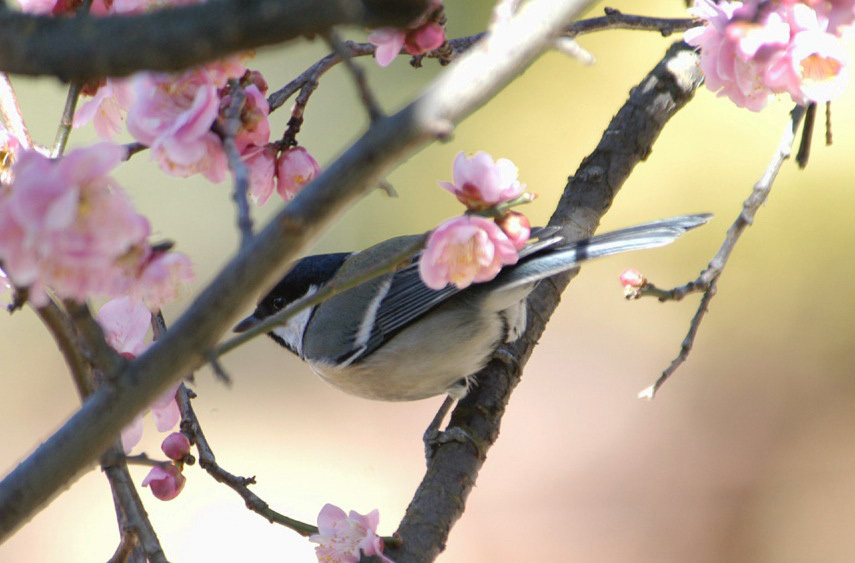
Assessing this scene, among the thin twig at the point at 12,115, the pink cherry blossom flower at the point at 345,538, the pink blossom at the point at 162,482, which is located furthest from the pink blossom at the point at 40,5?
the pink cherry blossom flower at the point at 345,538

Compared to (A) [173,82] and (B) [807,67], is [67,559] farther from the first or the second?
(B) [807,67]

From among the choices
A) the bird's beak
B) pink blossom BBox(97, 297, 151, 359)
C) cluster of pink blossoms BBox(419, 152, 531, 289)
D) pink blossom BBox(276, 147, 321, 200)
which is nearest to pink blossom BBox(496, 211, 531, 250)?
cluster of pink blossoms BBox(419, 152, 531, 289)

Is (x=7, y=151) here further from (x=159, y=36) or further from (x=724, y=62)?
(x=724, y=62)

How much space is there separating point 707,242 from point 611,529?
117 cm

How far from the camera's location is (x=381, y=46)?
979 millimetres

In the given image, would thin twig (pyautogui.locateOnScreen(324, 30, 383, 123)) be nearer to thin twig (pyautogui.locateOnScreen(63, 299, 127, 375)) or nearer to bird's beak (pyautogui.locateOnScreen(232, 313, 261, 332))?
thin twig (pyautogui.locateOnScreen(63, 299, 127, 375))

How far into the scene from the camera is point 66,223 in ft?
2.10

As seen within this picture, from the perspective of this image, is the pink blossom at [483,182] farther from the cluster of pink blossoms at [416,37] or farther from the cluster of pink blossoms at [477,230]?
the cluster of pink blossoms at [416,37]

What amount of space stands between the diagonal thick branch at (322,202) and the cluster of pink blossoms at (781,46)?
0.47 m

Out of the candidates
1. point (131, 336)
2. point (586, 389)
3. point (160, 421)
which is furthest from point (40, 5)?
point (586, 389)

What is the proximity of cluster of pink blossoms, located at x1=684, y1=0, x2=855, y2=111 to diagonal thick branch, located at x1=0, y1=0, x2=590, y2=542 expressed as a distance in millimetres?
467

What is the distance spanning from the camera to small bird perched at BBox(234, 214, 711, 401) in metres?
1.67

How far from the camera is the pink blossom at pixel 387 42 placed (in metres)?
0.94

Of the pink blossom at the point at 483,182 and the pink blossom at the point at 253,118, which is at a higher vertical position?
→ the pink blossom at the point at 253,118
